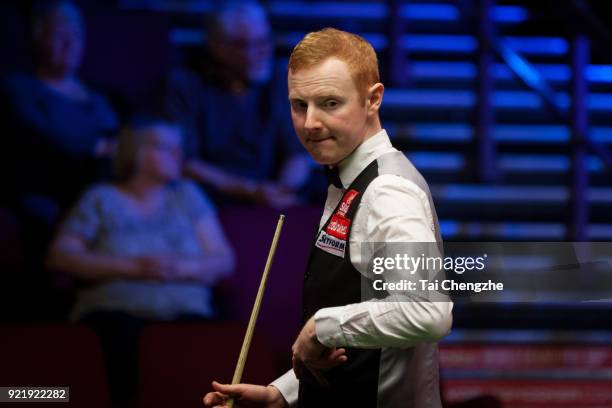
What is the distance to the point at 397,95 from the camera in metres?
4.85

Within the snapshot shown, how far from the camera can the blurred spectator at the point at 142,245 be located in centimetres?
381

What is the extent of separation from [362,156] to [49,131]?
2605 mm

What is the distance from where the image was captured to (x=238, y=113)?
4.41 metres

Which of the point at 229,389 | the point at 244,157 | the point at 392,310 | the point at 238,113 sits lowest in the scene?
the point at 229,389

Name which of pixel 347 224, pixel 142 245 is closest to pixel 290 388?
pixel 347 224

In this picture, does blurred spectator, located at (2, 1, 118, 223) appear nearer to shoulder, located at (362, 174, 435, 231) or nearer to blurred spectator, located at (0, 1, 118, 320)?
blurred spectator, located at (0, 1, 118, 320)

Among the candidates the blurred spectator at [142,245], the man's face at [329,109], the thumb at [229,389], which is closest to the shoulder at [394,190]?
the man's face at [329,109]

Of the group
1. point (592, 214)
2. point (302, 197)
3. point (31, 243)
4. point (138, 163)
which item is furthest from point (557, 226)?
point (31, 243)

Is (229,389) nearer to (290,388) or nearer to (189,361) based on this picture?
(290,388)

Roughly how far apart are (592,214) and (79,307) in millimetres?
2493

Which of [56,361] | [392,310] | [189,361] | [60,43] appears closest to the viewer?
[392,310]

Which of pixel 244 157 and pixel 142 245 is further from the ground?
pixel 244 157

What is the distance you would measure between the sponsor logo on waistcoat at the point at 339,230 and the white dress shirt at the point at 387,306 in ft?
0.06

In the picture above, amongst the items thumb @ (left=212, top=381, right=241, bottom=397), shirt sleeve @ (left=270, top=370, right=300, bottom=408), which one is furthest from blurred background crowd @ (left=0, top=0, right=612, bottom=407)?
thumb @ (left=212, top=381, right=241, bottom=397)
